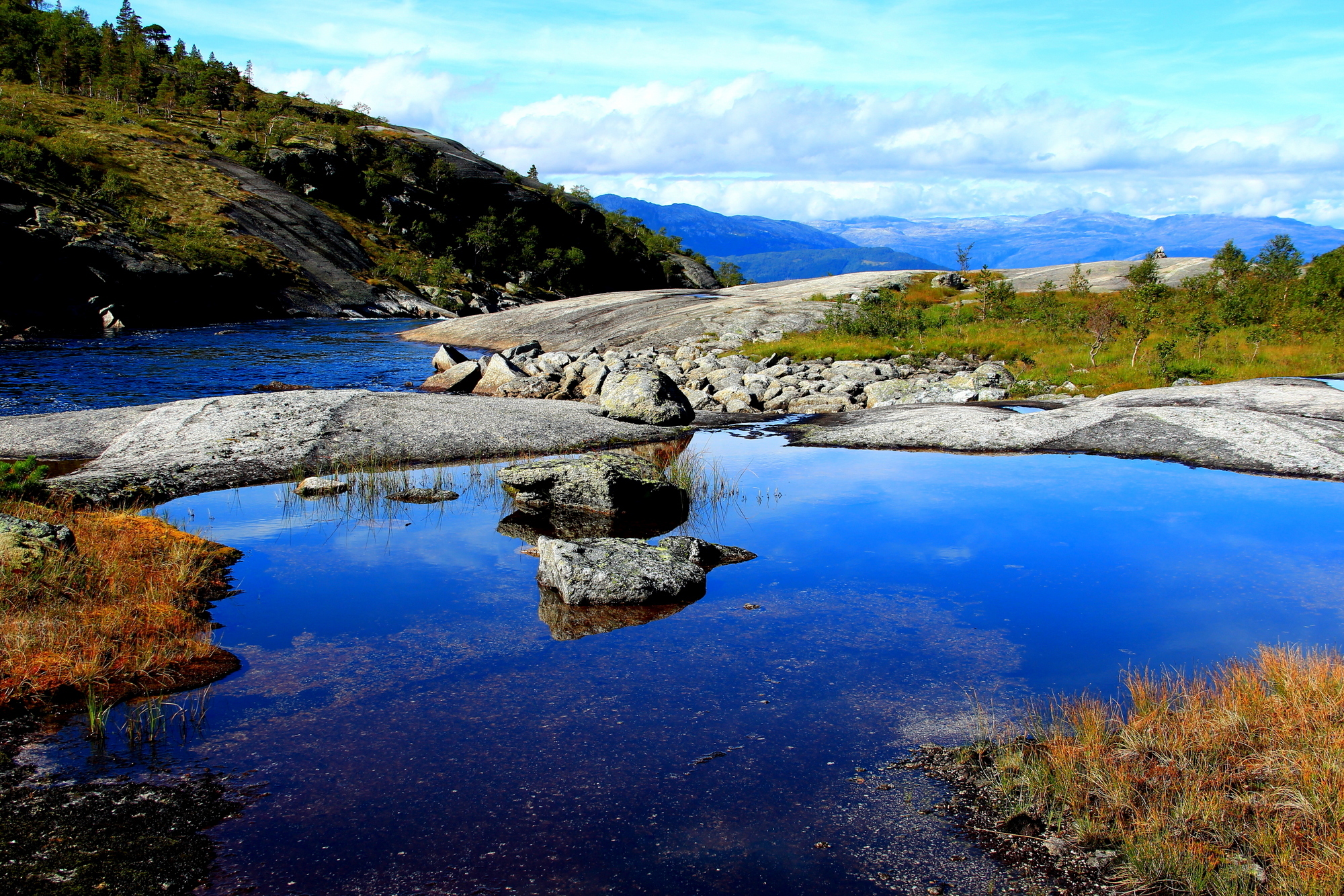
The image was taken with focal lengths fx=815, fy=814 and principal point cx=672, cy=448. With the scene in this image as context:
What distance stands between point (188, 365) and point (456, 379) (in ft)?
52.9

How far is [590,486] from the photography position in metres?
15.7

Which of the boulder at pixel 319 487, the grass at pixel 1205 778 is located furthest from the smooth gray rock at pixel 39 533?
the grass at pixel 1205 778

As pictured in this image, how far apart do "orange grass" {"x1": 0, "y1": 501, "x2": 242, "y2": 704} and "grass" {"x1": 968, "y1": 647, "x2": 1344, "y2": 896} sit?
858 centimetres

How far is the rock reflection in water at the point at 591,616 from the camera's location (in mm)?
9992

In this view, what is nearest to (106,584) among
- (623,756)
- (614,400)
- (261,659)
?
(261,659)

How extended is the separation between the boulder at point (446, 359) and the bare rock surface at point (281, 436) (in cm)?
1332

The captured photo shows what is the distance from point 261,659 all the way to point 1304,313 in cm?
4439

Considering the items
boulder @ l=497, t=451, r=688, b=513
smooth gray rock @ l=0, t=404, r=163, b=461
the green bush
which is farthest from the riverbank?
smooth gray rock @ l=0, t=404, r=163, b=461

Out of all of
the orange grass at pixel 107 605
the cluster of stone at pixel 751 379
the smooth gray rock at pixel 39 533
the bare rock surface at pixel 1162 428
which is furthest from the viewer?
the cluster of stone at pixel 751 379

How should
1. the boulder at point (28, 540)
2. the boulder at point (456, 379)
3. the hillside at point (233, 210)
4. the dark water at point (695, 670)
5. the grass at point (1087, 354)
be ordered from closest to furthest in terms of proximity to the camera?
1. the dark water at point (695, 670)
2. the boulder at point (28, 540)
3. the grass at point (1087, 354)
4. the boulder at point (456, 379)
5. the hillside at point (233, 210)

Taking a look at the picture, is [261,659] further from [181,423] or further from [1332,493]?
[1332,493]

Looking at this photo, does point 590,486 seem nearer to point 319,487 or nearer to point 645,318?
point 319,487

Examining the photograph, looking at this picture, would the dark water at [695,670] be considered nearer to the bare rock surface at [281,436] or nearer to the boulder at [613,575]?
the boulder at [613,575]

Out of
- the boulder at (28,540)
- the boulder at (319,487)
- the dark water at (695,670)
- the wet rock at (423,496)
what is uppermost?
the boulder at (28,540)
